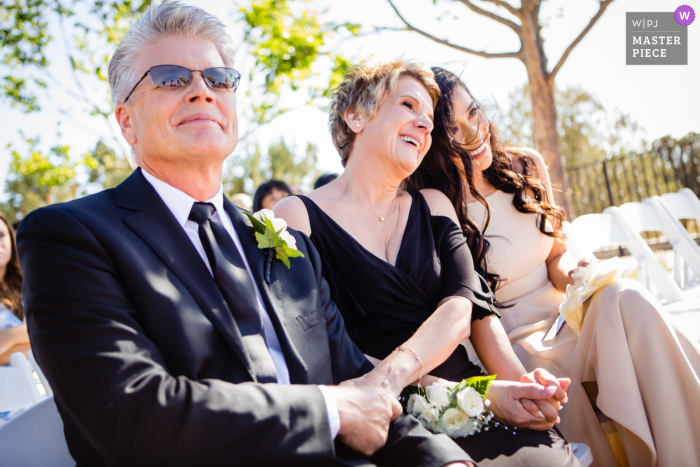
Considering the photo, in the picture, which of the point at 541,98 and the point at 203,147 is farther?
the point at 541,98

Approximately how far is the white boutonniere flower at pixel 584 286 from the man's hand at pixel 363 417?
1.39m

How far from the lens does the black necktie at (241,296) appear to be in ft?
5.06

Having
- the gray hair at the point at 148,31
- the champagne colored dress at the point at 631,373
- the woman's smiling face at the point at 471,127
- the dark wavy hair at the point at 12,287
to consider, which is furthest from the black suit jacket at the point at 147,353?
the dark wavy hair at the point at 12,287

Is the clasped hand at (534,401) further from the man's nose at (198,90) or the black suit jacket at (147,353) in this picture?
the man's nose at (198,90)

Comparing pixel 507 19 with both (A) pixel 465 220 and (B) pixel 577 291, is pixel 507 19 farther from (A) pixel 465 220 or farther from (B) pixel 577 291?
(B) pixel 577 291

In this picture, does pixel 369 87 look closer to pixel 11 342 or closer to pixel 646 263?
pixel 646 263

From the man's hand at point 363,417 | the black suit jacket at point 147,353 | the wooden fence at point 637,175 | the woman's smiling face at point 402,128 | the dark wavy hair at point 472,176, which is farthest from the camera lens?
the wooden fence at point 637,175

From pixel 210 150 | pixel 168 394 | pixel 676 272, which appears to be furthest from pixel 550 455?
pixel 676 272

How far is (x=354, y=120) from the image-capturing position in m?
2.86

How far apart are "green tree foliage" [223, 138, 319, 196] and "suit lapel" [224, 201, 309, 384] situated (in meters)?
20.1

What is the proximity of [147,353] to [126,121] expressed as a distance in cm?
103

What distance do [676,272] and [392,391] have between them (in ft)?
12.8

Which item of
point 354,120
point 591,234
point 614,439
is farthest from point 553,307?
point 354,120

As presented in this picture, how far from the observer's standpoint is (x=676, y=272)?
4512 millimetres
